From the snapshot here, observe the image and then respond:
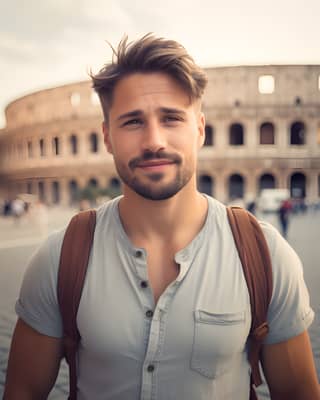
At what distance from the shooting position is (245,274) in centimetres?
117

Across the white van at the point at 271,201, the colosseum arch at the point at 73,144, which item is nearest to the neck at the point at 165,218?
the white van at the point at 271,201

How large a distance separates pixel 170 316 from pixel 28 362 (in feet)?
1.68

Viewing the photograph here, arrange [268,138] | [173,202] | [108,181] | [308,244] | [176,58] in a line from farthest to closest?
[108,181] → [268,138] → [308,244] → [173,202] → [176,58]

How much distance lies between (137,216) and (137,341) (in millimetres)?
392

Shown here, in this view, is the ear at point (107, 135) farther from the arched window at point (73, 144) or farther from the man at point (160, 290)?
the arched window at point (73, 144)

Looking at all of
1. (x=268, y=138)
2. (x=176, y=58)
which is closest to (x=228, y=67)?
(x=268, y=138)

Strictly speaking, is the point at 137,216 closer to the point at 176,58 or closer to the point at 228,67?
the point at 176,58

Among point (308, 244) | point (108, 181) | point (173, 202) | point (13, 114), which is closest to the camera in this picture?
point (173, 202)

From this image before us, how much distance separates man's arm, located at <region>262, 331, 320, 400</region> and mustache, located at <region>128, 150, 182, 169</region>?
26.5 inches

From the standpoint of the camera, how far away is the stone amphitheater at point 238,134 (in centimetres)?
2281

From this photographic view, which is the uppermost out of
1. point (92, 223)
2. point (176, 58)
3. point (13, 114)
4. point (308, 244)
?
point (13, 114)

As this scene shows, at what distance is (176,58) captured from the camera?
44.7 inches

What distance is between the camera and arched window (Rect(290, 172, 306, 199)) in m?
23.8

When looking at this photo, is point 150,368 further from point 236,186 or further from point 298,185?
point 298,185
